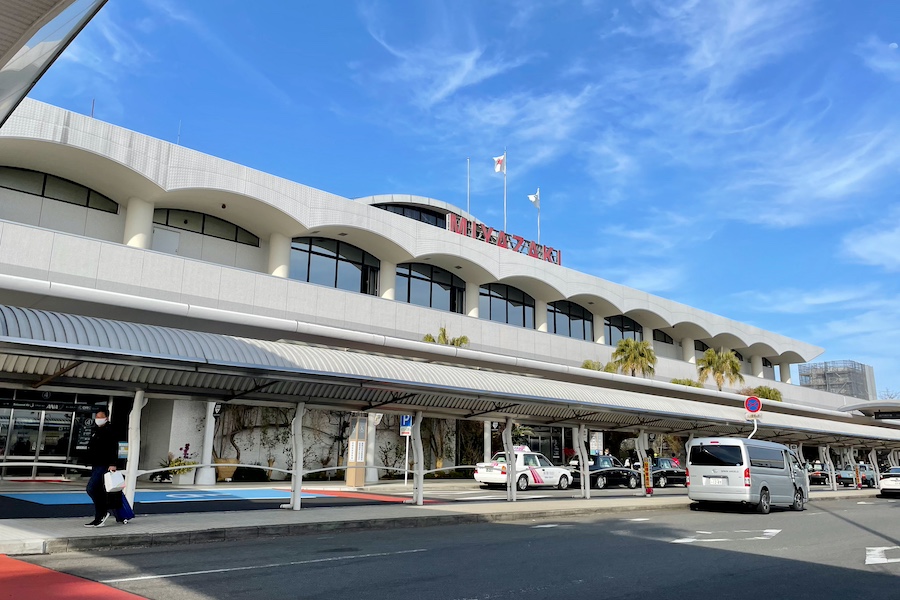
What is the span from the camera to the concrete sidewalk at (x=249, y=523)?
10.6 metres

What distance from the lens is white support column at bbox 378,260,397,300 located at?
3609cm

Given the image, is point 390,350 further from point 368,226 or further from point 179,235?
point 179,235

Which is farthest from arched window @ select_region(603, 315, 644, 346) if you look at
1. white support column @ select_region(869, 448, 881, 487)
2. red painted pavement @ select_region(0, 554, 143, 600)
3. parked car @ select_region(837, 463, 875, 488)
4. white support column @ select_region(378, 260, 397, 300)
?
red painted pavement @ select_region(0, 554, 143, 600)

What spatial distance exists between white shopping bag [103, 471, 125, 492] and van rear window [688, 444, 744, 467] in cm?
1567

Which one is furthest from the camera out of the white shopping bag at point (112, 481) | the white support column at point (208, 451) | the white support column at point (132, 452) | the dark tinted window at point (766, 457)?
the white support column at point (208, 451)

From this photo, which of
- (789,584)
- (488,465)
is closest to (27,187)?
(488,465)

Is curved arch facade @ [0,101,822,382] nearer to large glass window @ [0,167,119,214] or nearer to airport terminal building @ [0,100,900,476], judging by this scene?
airport terminal building @ [0,100,900,476]

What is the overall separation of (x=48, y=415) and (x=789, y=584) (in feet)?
90.5

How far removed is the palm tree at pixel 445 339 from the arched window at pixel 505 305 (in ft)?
20.8

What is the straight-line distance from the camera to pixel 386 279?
3622 cm

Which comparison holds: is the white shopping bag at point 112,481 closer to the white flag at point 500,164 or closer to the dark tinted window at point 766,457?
the dark tinted window at point 766,457

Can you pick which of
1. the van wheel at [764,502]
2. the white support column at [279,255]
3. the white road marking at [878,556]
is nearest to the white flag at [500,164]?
the white support column at [279,255]

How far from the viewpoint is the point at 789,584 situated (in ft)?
28.6

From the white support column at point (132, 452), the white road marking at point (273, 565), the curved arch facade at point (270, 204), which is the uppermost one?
the curved arch facade at point (270, 204)
